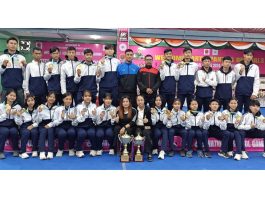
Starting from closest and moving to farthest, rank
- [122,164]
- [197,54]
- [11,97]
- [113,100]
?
[122,164], [11,97], [113,100], [197,54]

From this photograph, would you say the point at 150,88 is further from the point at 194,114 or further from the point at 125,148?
the point at 125,148

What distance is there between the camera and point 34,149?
15.9 ft

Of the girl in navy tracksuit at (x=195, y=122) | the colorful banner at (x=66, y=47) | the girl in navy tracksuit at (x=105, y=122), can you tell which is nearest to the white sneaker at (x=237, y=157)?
the girl in navy tracksuit at (x=195, y=122)

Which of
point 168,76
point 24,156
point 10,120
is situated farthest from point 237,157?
point 10,120

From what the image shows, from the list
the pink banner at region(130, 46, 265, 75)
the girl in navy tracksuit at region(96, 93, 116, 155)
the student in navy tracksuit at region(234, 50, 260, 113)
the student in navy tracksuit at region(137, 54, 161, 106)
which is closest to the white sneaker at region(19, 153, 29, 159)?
the girl in navy tracksuit at region(96, 93, 116, 155)

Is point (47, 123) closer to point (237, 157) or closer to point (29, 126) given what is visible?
point (29, 126)

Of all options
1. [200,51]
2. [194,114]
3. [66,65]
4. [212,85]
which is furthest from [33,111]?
[200,51]

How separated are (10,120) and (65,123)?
93cm

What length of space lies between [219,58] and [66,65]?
32.7ft

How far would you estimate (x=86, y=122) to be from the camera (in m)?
5.11

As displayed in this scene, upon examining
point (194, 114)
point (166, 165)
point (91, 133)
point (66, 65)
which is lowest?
point (166, 165)

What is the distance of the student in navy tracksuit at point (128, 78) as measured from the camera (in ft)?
17.5

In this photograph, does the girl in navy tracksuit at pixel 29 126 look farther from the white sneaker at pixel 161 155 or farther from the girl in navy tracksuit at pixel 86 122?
the white sneaker at pixel 161 155

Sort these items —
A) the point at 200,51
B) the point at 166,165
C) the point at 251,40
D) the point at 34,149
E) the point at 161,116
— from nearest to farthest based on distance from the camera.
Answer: the point at 166,165
the point at 34,149
the point at 161,116
the point at 251,40
the point at 200,51
